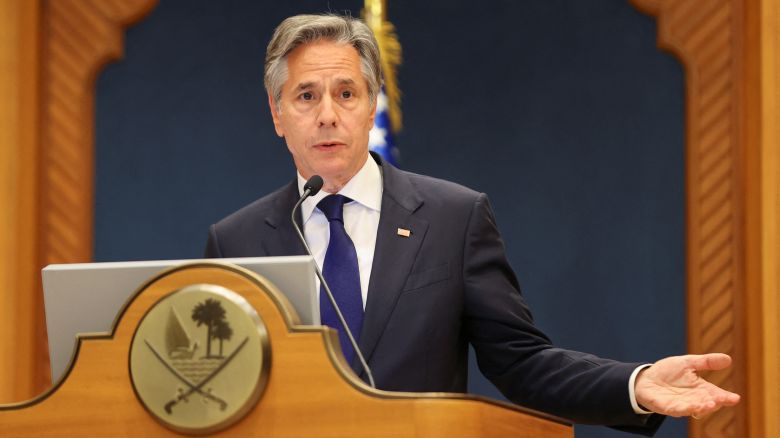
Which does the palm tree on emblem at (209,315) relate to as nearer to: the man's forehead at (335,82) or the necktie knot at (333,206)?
the necktie knot at (333,206)

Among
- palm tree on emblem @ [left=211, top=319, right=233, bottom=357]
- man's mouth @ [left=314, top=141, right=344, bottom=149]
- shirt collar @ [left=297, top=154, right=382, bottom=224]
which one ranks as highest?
man's mouth @ [left=314, top=141, right=344, bottom=149]

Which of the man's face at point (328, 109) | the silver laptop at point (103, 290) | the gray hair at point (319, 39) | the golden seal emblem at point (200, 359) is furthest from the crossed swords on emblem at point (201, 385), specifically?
the gray hair at point (319, 39)

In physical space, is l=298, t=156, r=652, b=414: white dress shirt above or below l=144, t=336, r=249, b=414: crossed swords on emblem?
above

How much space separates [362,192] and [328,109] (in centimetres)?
19

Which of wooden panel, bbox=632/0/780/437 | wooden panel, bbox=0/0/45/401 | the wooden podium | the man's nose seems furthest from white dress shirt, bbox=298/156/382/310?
wooden panel, bbox=0/0/45/401

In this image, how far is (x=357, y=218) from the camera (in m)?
2.29

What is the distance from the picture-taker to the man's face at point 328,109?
2.29 meters

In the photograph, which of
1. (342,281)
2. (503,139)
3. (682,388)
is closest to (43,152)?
(503,139)

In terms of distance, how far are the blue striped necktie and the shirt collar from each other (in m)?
0.06

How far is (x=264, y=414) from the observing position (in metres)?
1.48

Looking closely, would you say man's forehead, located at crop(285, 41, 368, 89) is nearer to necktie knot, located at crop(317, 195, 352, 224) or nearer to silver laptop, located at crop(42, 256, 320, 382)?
necktie knot, located at crop(317, 195, 352, 224)

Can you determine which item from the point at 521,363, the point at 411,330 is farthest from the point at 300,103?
the point at 521,363

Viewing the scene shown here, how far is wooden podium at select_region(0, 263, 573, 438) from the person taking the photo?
144 centimetres

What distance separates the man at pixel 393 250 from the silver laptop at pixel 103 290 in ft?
1.61
